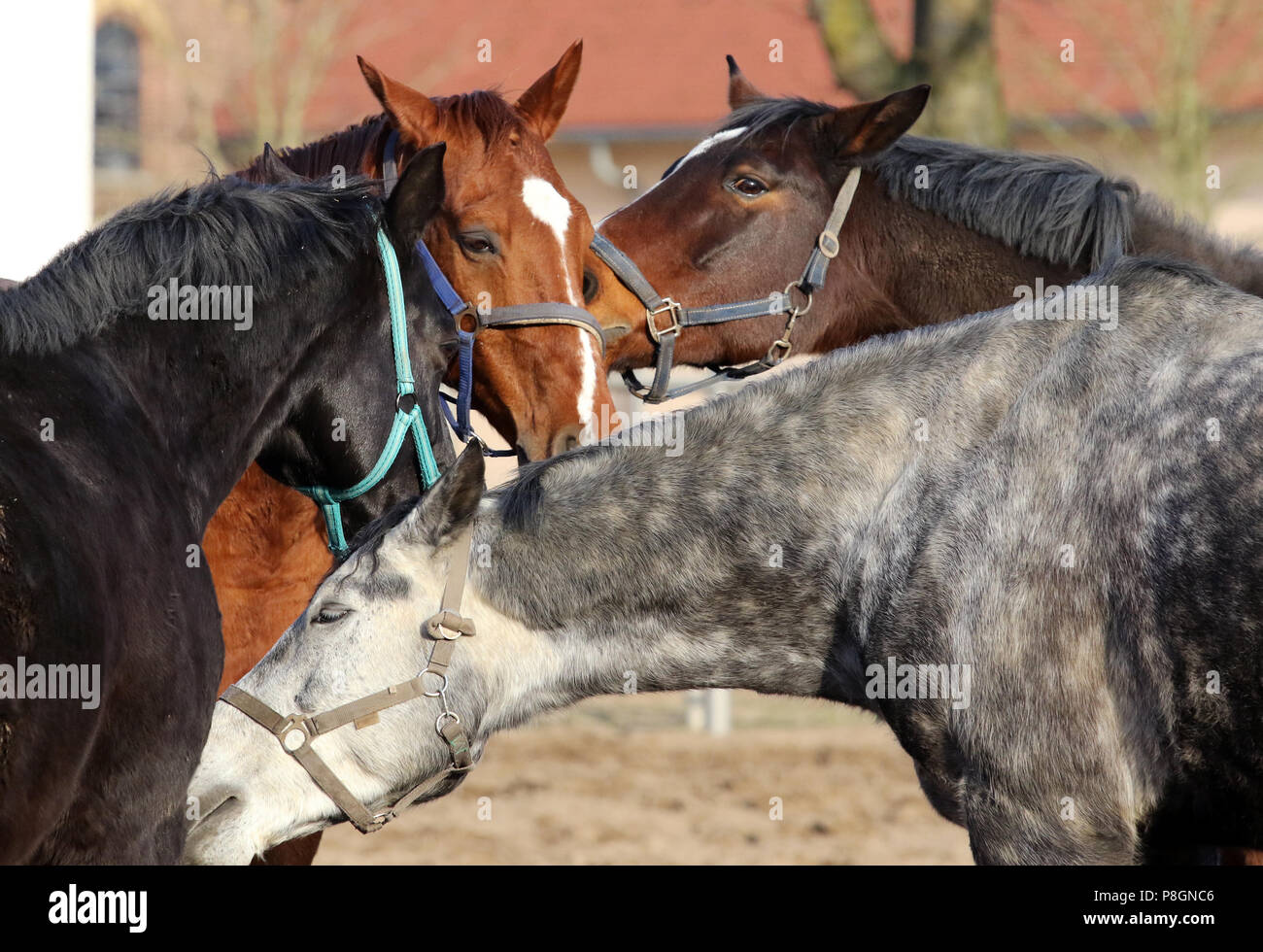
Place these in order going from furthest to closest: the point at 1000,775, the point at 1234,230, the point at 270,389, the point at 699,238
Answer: the point at 1234,230, the point at 699,238, the point at 270,389, the point at 1000,775

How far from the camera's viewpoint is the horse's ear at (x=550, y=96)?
4.06m

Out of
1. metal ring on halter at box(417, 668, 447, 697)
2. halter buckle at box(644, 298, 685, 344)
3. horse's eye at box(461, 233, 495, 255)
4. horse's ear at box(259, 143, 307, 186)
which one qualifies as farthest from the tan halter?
halter buckle at box(644, 298, 685, 344)

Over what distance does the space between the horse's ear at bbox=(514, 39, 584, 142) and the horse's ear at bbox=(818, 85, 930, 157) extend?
0.81m

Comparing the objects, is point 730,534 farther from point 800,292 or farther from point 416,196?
point 800,292

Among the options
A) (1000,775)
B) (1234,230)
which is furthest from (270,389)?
(1234,230)

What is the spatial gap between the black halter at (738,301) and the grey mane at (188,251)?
1.16 m

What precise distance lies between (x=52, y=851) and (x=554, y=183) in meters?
2.23

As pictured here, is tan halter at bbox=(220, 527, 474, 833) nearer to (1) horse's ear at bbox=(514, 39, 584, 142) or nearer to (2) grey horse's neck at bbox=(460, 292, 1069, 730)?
(2) grey horse's neck at bbox=(460, 292, 1069, 730)

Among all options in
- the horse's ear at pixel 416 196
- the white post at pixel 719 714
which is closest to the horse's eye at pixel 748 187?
the horse's ear at pixel 416 196

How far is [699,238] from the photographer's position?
4.34 meters

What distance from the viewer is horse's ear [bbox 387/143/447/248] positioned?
10.5 feet

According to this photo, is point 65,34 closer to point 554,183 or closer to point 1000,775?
point 554,183

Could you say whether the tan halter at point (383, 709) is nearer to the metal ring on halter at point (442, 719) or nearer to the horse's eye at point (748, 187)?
the metal ring on halter at point (442, 719)
